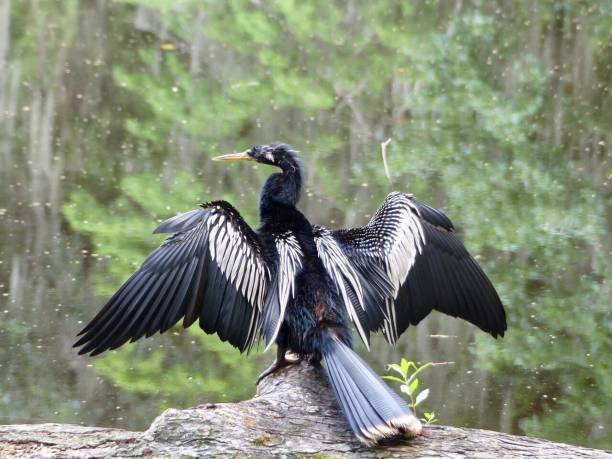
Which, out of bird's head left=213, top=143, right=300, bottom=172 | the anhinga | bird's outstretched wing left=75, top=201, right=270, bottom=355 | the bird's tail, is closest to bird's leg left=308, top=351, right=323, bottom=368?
the anhinga

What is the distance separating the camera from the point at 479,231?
25.7 feet

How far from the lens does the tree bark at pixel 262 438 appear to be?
10.4 ft

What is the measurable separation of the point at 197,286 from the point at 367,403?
0.90m

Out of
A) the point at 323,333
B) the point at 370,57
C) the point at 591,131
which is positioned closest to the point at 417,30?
the point at 370,57

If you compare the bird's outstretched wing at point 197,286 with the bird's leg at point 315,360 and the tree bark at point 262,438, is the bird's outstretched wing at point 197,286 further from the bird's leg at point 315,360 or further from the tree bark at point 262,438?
the tree bark at point 262,438

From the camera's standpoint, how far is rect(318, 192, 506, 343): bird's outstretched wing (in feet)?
14.6

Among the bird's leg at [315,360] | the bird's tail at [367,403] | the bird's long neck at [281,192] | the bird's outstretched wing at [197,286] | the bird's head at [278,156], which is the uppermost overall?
the bird's head at [278,156]

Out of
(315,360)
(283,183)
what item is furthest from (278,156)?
(315,360)

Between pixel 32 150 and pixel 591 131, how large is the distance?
217 inches

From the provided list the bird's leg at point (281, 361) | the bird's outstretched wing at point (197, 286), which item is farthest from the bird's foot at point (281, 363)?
the bird's outstretched wing at point (197, 286)

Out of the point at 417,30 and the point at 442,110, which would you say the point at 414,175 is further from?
the point at 417,30

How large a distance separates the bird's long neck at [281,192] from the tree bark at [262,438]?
103cm

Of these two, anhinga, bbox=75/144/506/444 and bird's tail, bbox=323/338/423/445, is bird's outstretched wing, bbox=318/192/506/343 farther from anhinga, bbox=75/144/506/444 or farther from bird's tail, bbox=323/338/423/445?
bird's tail, bbox=323/338/423/445

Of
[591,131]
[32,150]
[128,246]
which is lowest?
[128,246]
